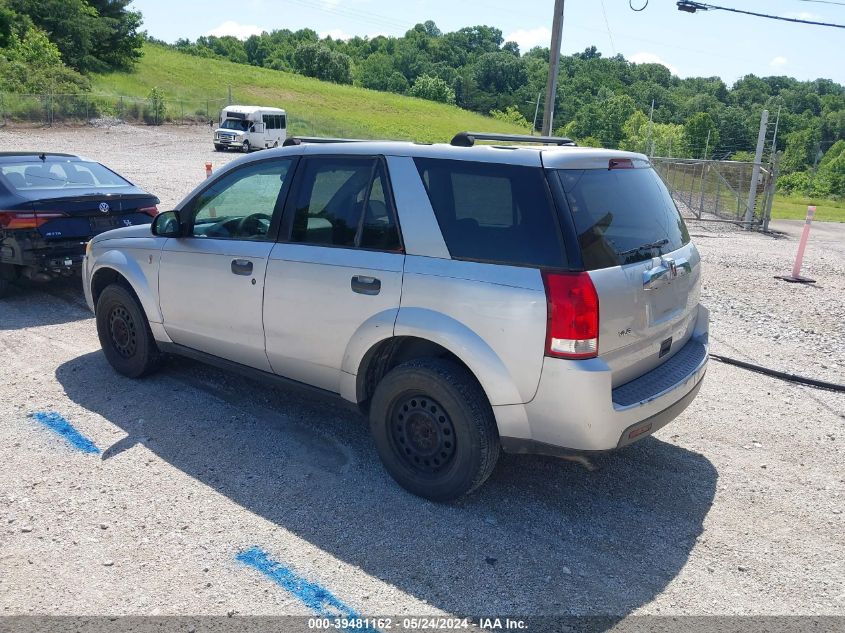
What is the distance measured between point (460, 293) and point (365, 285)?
0.64 m

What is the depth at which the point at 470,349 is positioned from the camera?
353 cm

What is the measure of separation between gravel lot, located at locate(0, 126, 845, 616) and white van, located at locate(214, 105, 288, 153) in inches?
1329

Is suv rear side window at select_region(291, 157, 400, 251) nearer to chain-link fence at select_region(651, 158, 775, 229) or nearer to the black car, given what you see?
the black car

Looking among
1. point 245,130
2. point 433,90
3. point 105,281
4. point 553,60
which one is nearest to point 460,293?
point 105,281

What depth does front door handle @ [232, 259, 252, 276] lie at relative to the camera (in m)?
4.52

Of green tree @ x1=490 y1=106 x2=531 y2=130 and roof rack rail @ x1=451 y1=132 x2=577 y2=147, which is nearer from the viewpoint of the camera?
roof rack rail @ x1=451 y1=132 x2=577 y2=147

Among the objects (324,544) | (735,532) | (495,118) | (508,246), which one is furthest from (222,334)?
(495,118)

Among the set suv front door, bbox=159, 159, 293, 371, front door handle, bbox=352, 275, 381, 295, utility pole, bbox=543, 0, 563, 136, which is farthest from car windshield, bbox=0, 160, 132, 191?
utility pole, bbox=543, 0, 563, 136

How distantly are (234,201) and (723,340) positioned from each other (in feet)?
17.7

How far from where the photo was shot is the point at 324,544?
137 inches

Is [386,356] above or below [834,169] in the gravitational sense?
below

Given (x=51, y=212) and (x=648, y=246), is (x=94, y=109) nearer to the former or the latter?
(x=51, y=212)

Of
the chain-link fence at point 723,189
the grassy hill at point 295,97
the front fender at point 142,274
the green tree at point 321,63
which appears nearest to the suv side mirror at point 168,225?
the front fender at point 142,274

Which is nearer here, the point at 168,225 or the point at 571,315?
the point at 571,315
